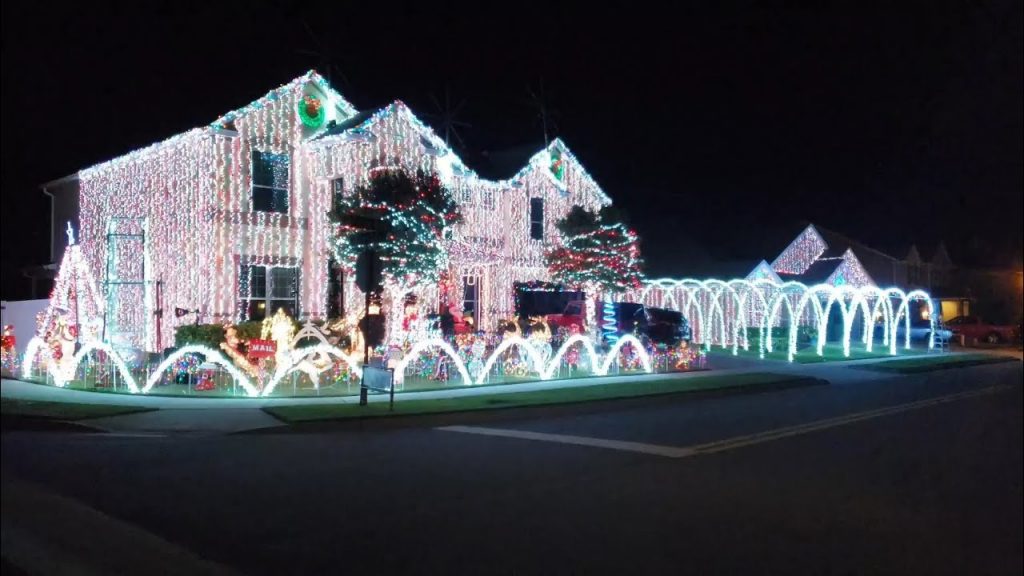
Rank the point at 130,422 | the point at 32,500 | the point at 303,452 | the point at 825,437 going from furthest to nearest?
the point at 130,422
the point at 825,437
the point at 303,452
the point at 32,500

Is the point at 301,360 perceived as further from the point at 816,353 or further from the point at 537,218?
the point at 816,353

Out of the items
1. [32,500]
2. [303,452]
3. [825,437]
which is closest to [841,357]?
[825,437]

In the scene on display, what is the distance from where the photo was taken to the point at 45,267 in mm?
27531

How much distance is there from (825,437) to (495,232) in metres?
17.9

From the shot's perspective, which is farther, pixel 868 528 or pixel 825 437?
pixel 825 437

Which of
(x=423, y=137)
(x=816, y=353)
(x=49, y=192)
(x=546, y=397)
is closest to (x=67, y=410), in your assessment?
(x=546, y=397)

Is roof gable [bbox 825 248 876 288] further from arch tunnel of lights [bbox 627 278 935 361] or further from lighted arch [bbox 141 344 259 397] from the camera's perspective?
lighted arch [bbox 141 344 259 397]

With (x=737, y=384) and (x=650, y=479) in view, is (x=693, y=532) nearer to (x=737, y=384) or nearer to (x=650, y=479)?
(x=650, y=479)

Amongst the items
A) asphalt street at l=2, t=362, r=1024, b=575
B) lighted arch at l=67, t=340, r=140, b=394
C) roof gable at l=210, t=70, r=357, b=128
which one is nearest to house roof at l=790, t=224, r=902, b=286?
roof gable at l=210, t=70, r=357, b=128

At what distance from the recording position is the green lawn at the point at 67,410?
12359 millimetres

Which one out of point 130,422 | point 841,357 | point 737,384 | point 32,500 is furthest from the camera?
point 841,357

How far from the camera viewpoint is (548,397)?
1625cm

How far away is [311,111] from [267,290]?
525 cm

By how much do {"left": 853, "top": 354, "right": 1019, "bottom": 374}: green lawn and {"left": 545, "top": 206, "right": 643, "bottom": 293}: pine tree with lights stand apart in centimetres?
773
